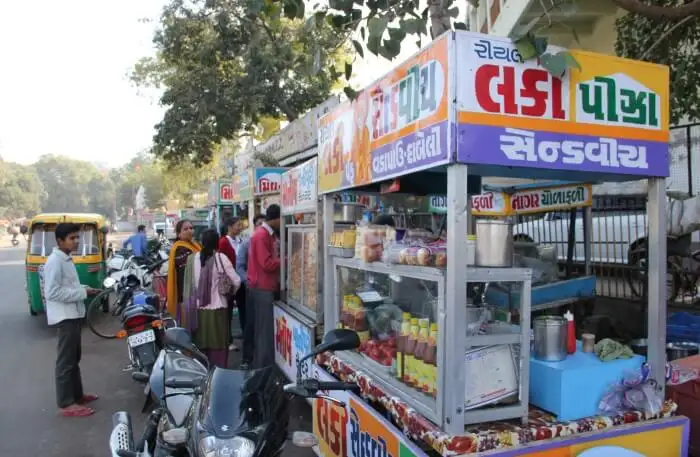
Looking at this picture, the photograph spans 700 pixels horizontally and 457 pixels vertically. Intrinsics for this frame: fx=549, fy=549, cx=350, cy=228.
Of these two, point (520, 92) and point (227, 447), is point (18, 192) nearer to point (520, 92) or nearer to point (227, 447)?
point (227, 447)

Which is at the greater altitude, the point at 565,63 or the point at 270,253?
the point at 565,63

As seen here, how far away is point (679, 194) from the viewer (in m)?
6.43

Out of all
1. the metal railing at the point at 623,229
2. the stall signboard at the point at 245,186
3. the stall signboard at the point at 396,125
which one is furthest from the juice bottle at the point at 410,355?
the stall signboard at the point at 245,186

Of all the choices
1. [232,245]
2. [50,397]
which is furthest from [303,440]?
[232,245]

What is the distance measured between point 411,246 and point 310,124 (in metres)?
9.32

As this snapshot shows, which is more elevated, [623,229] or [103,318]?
[623,229]

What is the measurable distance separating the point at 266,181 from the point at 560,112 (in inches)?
313

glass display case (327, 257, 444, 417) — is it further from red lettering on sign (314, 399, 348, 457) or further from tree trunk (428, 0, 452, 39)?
tree trunk (428, 0, 452, 39)

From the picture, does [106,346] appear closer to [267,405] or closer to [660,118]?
[267,405]

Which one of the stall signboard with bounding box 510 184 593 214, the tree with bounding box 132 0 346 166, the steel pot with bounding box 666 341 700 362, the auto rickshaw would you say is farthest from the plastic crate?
the tree with bounding box 132 0 346 166

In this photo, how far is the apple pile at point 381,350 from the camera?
3363mm

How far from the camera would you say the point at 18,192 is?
73.2 meters

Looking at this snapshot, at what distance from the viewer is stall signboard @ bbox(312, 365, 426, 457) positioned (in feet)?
9.07

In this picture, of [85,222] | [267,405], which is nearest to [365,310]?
[267,405]
